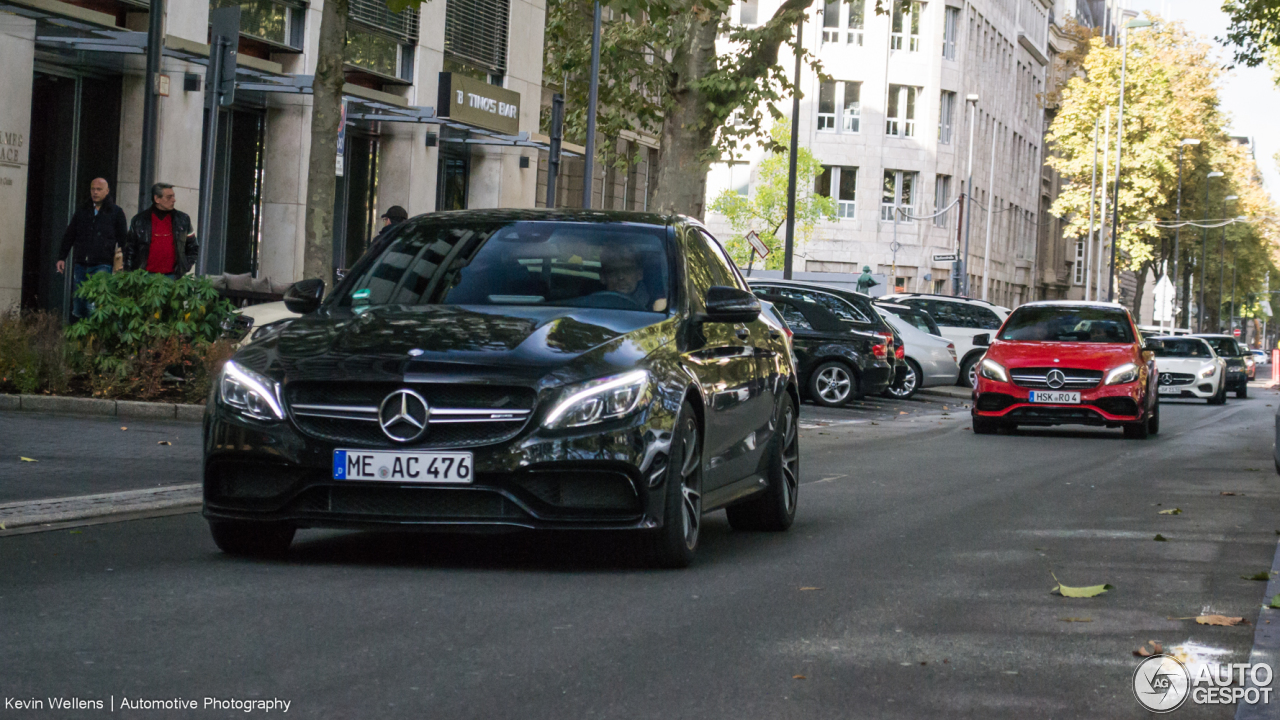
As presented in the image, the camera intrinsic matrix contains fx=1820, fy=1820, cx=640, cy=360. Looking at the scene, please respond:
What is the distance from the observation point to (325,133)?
15250mm

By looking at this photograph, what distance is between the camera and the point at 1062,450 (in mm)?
18219

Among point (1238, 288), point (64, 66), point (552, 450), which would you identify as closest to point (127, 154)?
point (64, 66)

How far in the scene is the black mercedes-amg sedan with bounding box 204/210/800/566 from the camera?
23.1 ft

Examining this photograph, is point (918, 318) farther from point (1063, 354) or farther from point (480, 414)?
point (480, 414)

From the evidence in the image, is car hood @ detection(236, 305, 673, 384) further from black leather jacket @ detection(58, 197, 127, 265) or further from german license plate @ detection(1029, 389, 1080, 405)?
german license plate @ detection(1029, 389, 1080, 405)

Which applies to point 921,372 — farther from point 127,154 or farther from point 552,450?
point 552,450

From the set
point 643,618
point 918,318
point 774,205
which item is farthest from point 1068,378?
point 774,205

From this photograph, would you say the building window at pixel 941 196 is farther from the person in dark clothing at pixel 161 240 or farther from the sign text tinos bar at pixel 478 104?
the person in dark clothing at pixel 161 240

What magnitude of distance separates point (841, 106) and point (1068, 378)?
55636 mm

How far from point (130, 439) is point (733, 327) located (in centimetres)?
553

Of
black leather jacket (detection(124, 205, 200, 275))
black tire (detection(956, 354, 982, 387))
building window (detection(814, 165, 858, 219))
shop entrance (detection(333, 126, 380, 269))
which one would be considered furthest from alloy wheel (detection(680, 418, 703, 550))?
building window (detection(814, 165, 858, 219))

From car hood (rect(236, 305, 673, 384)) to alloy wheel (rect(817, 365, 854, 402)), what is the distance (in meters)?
17.9

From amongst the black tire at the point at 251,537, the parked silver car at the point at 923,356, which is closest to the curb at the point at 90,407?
the black tire at the point at 251,537

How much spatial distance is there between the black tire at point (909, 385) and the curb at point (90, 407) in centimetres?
1693
